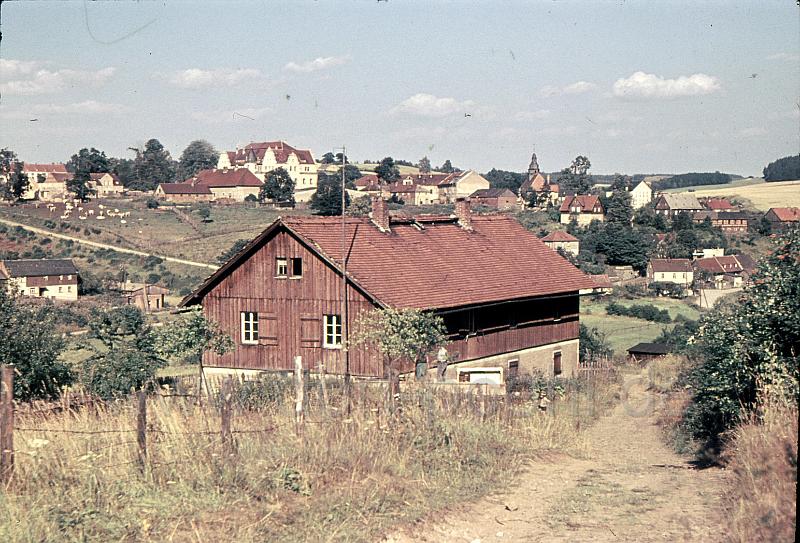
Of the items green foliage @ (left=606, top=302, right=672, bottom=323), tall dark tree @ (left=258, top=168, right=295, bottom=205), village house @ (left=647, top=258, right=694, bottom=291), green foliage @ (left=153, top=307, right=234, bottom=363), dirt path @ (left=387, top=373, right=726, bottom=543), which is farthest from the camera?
tall dark tree @ (left=258, top=168, right=295, bottom=205)

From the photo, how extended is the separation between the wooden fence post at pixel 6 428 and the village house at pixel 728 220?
12663 cm

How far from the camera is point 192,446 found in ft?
38.2

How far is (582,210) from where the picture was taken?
136625 millimetres

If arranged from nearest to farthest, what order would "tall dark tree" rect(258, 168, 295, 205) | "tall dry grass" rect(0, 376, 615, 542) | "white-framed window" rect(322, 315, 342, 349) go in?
"tall dry grass" rect(0, 376, 615, 542) < "white-framed window" rect(322, 315, 342, 349) < "tall dark tree" rect(258, 168, 295, 205)

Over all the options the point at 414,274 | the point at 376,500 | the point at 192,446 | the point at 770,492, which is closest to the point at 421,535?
the point at 376,500

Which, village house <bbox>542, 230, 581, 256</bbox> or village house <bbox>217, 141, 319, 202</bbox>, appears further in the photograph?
village house <bbox>217, 141, 319, 202</bbox>

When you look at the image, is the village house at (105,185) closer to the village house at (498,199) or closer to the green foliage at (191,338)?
the village house at (498,199)

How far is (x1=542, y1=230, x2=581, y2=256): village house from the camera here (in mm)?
109500

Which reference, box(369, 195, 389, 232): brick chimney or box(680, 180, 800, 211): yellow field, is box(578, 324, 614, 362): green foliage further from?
box(680, 180, 800, 211): yellow field

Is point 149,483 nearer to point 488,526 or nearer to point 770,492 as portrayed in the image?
point 488,526

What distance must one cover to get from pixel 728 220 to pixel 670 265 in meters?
35.2

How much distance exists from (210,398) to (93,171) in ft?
544

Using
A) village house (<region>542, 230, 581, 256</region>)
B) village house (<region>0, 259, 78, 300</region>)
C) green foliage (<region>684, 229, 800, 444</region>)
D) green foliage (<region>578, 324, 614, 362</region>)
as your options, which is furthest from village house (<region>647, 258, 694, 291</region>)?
green foliage (<region>684, 229, 800, 444</region>)

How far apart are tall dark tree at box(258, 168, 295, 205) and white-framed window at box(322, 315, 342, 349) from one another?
340ft
